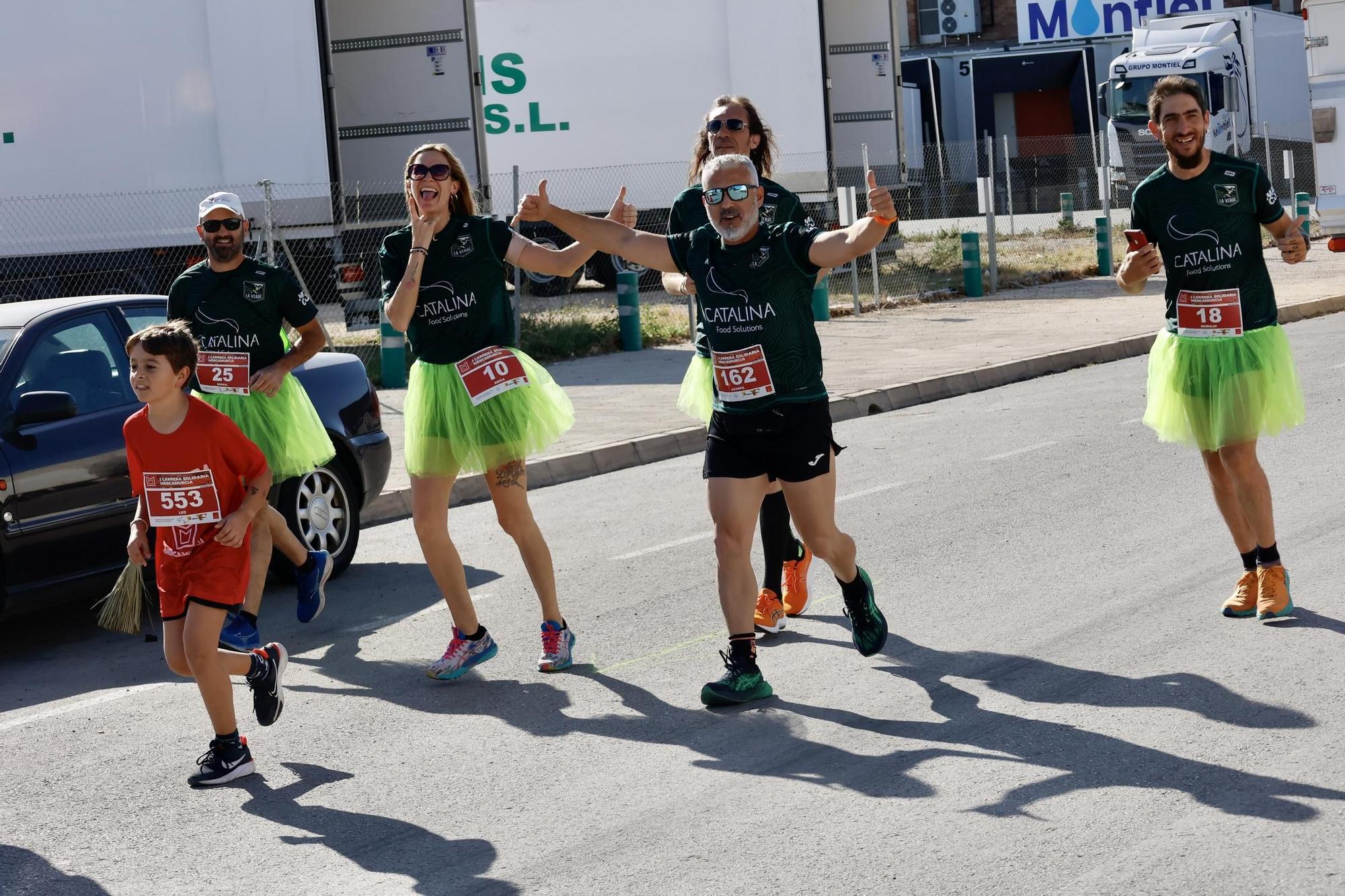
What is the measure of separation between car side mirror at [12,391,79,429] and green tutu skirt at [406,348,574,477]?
162 centimetres

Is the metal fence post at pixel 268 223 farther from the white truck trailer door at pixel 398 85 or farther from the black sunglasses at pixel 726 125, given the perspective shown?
the black sunglasses at pixel 726 125

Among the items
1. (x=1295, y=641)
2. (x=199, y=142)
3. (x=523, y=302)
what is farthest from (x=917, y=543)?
(x=523, y=302)

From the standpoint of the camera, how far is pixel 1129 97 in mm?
34844

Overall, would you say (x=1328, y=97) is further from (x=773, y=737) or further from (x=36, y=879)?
(x=36, y=879)

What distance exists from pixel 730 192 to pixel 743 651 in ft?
5.17

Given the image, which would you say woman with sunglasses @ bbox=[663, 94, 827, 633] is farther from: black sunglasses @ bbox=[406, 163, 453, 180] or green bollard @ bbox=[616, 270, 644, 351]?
green bollard @ bbox=[616, 270, 644, 351]

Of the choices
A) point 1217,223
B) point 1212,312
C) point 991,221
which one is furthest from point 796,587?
point 991,221

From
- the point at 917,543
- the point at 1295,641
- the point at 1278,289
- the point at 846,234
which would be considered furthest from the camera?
the point at 1278,289

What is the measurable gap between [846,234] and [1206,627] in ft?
7.14

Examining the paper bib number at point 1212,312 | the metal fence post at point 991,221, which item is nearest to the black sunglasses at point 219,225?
the paper bib number at point 1212,312

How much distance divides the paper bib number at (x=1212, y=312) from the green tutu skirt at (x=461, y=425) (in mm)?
2484

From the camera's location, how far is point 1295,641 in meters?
6.20

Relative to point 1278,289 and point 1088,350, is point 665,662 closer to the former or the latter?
point 1088,350

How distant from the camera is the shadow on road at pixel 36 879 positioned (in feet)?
15.1
